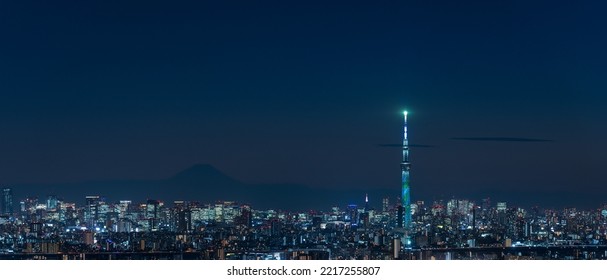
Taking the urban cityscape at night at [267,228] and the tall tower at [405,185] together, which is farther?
the tall tower at [405,185]

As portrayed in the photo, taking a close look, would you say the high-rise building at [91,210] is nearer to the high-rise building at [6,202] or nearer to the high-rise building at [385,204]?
the high-rise building at [6,202]

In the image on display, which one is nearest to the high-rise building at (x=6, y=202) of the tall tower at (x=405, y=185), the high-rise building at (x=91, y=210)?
the high-rise building at (x=91, y=210)

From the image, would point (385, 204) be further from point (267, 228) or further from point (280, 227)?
point (267, 228)

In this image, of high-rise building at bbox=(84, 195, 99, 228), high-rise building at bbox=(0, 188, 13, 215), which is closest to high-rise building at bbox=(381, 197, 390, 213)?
high-rise building at bbox=(84, 195, 99, 228)

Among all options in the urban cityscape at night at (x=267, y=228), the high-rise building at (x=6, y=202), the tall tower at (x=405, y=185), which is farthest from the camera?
the tall tower at (x=405, y=185)

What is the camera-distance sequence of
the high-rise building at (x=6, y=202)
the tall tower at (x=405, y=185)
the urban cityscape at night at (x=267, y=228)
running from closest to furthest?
the urban cityscape at night at (x=267, y=228) → the high-rise building at (x=6, y=202) → the tall tower at (x=405, y=185)

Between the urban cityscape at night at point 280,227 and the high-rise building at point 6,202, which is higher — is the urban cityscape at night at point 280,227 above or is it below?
below

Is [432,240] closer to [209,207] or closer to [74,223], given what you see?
[209,207]

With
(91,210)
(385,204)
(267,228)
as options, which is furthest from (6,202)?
(385,204)
